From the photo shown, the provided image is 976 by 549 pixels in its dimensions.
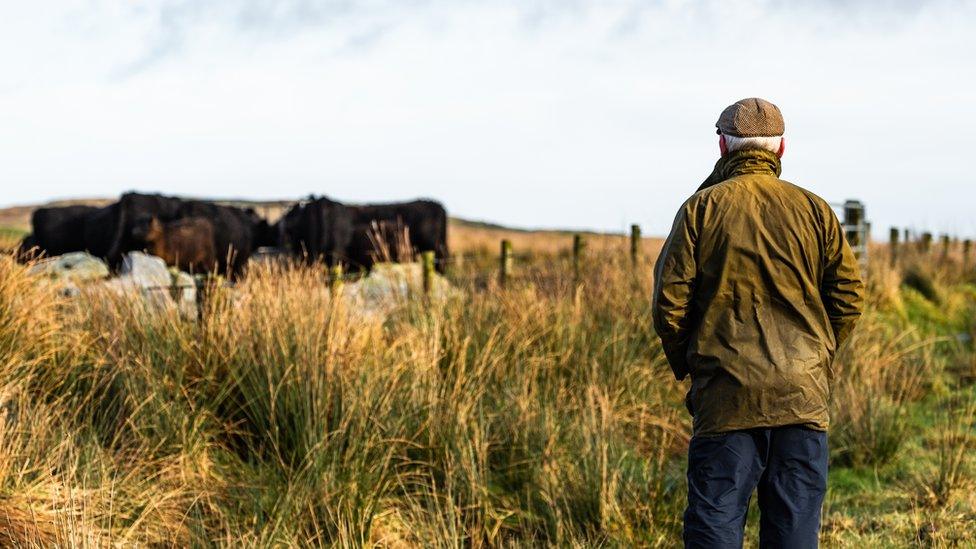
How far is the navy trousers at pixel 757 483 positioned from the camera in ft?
10.5

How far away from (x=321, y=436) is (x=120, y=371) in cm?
152

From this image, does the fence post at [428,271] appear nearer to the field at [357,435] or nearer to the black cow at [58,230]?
the field at [357,435]

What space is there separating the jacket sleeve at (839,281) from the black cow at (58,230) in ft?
49.4

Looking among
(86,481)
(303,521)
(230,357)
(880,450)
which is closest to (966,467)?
(880,450)

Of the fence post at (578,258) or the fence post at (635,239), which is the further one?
the fence post at (635,239)

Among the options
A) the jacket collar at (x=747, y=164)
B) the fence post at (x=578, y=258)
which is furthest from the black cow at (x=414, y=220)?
the jacket collar at (x=747, y=164)

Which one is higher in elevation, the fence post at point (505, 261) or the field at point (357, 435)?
the fence post at point (505, 261)

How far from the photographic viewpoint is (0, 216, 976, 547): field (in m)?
4.38

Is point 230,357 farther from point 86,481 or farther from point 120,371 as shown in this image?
point 86,481

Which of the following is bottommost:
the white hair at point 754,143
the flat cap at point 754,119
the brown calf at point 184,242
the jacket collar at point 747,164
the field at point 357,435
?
the field at point 357,435

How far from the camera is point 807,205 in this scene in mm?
3297

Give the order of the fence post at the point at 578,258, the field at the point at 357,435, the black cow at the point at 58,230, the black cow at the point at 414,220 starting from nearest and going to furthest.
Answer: the field at the point at 357,435, the fence post at the point at 578,258, the black cow at the point at 58,230, the black cow at the point at 414,220

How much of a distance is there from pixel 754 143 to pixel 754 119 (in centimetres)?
8

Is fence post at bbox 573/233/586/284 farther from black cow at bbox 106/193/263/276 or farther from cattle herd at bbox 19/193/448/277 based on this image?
black cow at bbox 106/193/263/276
